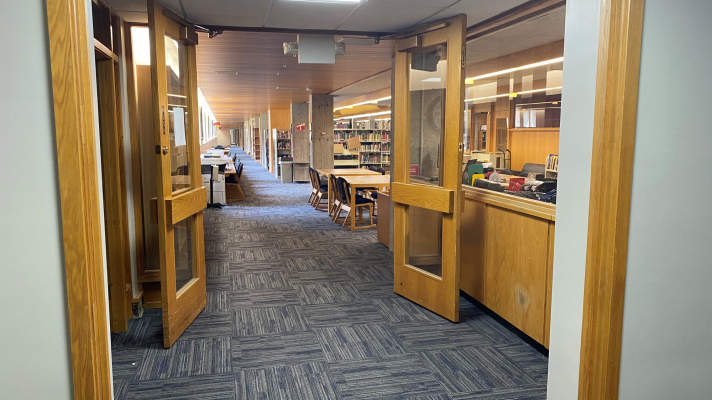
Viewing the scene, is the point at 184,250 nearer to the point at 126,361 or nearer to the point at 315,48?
the point at 126,361

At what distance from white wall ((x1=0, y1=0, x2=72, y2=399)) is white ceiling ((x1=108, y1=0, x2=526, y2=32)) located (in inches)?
84.0

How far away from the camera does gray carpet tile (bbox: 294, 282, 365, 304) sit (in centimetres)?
441

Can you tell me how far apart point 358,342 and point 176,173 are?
180 cm

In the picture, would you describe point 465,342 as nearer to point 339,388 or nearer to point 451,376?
point 451,376

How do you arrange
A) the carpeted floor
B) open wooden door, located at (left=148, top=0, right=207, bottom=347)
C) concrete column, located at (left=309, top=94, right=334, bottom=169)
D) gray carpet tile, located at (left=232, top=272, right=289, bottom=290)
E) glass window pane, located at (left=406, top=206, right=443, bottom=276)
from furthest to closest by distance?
concrete column, located at (left=309, top=94, right=334, bottom=169) < gray carpet tile, located at (left=232, top=272, right=289, bottom=290) < glass window pane, located at (left=406, top=206, right=443, bottom=276) < open wooden door, located at (left=148, top=0, right=207, bottom=347) < the carpeted floor

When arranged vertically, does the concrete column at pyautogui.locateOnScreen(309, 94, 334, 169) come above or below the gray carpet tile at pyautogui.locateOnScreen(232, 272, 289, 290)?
above

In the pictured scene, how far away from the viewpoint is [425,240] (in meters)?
Answer: 4.26

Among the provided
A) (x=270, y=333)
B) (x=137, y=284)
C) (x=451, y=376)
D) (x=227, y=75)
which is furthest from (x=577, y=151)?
(x=227, y=75)

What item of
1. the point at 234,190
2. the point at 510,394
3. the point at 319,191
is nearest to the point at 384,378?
the point at 510,394

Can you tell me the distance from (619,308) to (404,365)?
168 centimetres

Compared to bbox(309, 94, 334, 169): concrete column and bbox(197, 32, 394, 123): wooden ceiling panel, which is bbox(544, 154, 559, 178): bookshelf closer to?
bbox(197, 32, 394, 123): wooden ceiling panel

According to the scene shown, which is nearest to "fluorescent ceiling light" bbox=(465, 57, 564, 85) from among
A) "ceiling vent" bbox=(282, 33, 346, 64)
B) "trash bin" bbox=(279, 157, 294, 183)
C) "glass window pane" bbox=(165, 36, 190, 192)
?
"ceiling vent" bbox=(282, 33, 346, 64)

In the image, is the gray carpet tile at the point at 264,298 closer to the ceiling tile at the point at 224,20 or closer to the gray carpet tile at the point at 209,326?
the gray carpet tile at the point at 209,326

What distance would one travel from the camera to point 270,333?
368 centimetres
